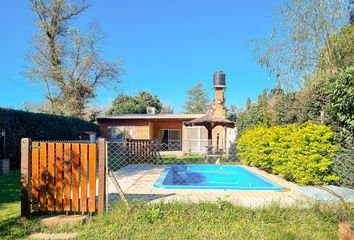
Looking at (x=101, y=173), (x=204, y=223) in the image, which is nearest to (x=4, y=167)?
(x=101, y=173)

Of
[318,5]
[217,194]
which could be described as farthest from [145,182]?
[318,5]

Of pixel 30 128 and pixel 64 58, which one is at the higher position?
pixel 64 58

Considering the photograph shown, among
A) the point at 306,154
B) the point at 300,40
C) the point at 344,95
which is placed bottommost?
the point at 306,154

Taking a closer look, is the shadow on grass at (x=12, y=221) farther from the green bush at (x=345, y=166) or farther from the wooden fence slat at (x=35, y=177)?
the green bush at (x=345, y=166)

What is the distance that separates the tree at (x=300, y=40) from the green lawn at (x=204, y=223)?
575 cm

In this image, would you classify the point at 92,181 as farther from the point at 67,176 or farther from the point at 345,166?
the point at 345,166

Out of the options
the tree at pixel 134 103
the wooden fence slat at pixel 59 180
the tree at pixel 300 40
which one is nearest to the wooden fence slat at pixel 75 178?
the wooden fence slat at pixel 59 180

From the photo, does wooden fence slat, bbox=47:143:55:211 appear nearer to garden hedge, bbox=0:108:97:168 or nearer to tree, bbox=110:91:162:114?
garden hedge, bbox=0:108:97:168

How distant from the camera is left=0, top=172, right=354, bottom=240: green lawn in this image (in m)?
4.17

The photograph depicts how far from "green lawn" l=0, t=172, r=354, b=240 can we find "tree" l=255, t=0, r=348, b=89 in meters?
5.75

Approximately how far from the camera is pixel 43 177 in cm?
488

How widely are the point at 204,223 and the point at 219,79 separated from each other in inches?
841

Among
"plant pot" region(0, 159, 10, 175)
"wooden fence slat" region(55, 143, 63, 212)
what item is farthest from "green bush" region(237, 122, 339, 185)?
"plant pot" region(0, 159, 10, 175)

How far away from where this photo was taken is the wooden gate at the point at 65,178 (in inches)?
191
